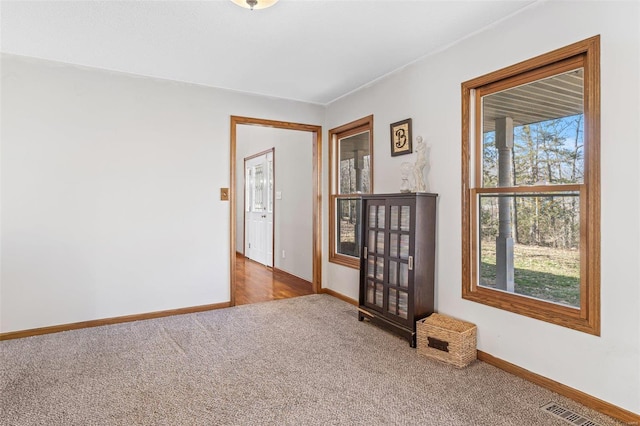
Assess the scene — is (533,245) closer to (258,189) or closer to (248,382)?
(248,382)

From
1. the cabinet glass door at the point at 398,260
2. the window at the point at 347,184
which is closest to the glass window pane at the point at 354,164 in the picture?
the window at the point at 347,184

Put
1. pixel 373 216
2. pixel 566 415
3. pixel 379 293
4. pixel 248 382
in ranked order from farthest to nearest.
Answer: pixel 373 216, pixel 379 293, pixel 248 382, pixel 566 415

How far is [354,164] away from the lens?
4.23 m

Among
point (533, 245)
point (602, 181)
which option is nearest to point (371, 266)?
point (533, 245)

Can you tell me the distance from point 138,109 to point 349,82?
2.13 m

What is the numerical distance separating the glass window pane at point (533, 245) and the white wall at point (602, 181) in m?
0.19

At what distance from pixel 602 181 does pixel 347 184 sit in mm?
2696

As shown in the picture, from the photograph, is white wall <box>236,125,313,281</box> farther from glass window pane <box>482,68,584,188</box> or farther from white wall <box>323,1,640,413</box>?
glass window pane <box>482,68,584,188</box>

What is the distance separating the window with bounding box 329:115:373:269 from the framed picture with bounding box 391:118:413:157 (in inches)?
20.0

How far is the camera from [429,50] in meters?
2.91

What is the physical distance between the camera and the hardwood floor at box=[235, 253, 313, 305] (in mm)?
4336

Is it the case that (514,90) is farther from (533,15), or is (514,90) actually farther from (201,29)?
(201,29)

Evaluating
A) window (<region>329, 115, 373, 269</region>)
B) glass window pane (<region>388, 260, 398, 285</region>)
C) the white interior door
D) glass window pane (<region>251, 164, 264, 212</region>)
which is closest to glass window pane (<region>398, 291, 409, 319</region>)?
glass window pane (<region>388, 260, 398, 285</region>)

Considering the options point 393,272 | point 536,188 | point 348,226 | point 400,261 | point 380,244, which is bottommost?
point 393,272
